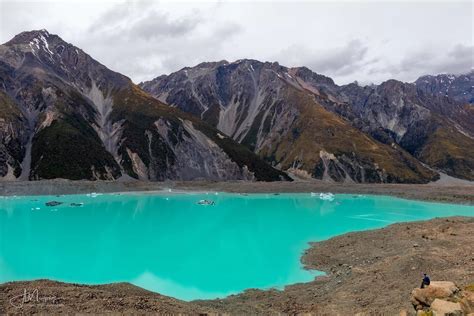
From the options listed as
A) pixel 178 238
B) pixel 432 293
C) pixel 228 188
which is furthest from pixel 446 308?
pixel 228 188

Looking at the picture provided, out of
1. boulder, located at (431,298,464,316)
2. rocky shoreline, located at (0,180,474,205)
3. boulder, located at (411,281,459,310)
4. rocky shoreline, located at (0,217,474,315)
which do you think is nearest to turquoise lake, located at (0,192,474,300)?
rocky shoreline, located at (0,217,474,315)

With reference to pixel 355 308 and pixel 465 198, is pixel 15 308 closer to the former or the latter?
pixel 355 308

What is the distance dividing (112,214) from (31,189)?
5897 centimetres

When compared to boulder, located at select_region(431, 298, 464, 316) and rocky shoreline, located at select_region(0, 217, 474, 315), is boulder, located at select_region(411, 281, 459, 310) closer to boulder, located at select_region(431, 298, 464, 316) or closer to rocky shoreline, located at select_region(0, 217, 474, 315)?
rocky shoreline, located at select_region(0, 217, 474, 315)

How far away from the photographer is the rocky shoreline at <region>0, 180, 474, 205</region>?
14188 cm

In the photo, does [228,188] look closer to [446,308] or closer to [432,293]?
[432,293]

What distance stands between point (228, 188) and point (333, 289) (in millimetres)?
132977

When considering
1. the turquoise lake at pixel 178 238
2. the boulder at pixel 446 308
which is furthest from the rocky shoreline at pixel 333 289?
the turquoise lake at pixel 178 238

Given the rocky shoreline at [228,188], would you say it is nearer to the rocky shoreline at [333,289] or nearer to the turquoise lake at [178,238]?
the turquoise lake at [178,238]

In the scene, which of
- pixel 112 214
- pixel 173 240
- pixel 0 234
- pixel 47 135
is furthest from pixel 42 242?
pixel 47 135

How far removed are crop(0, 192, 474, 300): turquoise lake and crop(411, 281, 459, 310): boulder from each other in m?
20.8

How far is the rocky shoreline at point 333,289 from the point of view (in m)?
27.1

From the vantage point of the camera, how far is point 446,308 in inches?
711

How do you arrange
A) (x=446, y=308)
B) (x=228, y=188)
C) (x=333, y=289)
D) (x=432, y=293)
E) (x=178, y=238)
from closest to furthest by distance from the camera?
(x=446, y=308) < (x=432, y=293) < (x=333, y=289) < (x=178, y=238) < (x=228, y=188)
